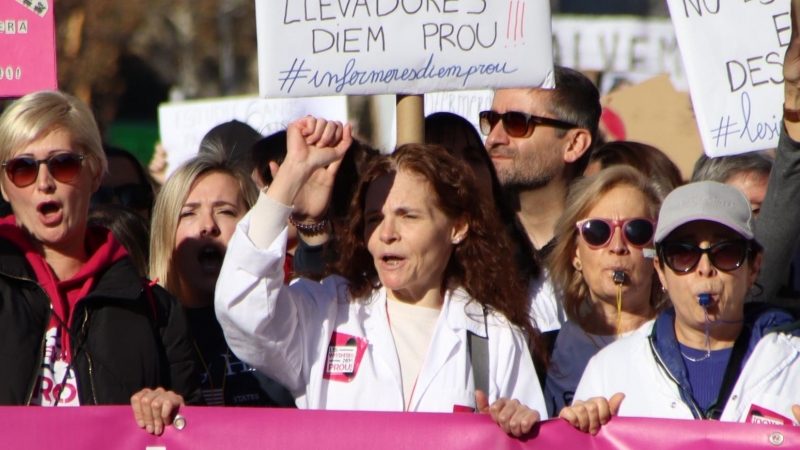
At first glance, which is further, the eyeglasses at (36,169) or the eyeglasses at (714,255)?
the eyeglasses at (36,169)

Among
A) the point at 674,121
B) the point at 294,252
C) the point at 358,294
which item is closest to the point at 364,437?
the point at 358,294

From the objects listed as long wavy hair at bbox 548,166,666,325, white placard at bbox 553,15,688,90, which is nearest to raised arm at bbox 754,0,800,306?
long wavy hair at bbox 548,166,666,325

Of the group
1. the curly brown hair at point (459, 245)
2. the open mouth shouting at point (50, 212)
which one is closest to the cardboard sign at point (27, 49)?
the open mouth shouting at point (50, 212)

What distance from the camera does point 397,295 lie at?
157 inches

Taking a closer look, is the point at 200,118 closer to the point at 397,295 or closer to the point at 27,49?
the point at 27,49

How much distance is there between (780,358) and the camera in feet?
11.5

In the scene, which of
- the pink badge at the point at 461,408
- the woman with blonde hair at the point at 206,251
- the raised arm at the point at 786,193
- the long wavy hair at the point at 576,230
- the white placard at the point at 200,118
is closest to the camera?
the pink badge at the point at 461,408

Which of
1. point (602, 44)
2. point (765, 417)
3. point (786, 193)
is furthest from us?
point (602, 44)

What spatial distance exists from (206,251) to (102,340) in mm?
945

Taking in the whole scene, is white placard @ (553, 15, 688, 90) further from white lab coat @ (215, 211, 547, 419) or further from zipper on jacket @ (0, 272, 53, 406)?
zipper on jacket @ (0, 272, 53, 406)

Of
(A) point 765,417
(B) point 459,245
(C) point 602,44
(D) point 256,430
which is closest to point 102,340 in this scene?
(D) point 256,430

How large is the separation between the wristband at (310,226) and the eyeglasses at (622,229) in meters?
0.95

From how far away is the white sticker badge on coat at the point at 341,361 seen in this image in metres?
3.75

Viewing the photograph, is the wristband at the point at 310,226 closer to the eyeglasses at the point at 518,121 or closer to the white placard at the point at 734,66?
the eyeglasses at the point at 518,121
